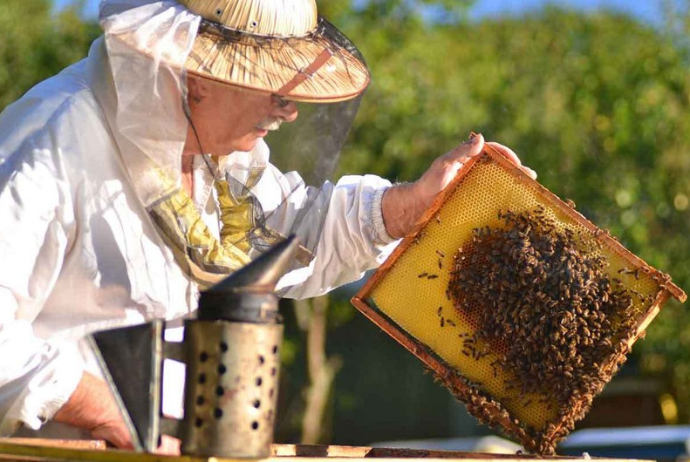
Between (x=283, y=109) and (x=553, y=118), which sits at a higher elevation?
(x=283, y=109)

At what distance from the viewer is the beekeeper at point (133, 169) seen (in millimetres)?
2697

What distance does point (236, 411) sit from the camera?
2209mm

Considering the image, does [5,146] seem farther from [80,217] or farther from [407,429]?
[407,429]

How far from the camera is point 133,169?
2.99m

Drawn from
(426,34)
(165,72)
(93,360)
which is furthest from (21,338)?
(426,34)

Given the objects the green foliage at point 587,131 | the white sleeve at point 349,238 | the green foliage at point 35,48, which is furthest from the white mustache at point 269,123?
the green foliage at point 35,48

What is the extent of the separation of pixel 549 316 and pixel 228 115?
1103mm

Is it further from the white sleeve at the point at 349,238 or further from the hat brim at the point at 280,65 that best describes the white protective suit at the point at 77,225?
the white sleeve at the point at 349,238

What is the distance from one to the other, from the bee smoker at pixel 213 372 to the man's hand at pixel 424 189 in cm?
125

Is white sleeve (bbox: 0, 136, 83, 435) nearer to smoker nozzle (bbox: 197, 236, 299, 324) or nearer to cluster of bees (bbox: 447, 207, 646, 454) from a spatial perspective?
smoker nozzle (bbox: 197, 236, 299, 324)

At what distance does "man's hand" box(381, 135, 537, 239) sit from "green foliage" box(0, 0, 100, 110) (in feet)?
25.0

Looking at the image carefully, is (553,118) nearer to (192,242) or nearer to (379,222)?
(379,222)

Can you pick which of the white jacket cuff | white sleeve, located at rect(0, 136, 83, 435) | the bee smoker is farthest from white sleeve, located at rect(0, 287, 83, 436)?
the white jacket cuff

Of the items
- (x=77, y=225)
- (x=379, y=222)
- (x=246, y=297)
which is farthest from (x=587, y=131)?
(x=246, y=297)
